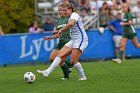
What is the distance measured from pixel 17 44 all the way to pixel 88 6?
415cm

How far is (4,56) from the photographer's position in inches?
861

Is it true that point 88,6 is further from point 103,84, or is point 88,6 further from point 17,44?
point 103,84

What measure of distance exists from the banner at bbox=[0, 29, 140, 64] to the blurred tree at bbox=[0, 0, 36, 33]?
2.99 m

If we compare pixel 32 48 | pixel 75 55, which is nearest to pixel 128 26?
pixel 32 48

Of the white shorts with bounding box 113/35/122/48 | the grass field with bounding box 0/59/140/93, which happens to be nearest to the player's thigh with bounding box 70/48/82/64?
the grass field with bounding box 0/59/140/93

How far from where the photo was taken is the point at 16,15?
83.2 feet

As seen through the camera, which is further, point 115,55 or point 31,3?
point 31,3

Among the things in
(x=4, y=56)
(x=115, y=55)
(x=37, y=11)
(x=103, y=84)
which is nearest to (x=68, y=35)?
(x=103, y=84)

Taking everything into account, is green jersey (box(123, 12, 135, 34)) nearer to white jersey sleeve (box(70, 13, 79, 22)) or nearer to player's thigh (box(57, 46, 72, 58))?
player's thigh (box(57, 46, 72, 58))

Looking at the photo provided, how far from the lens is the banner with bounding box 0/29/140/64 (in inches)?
865

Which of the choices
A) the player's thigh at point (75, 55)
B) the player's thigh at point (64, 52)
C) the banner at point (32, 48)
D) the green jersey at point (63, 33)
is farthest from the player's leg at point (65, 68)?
the banner at point (32, 48)

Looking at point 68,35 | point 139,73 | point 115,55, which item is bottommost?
point 115,55

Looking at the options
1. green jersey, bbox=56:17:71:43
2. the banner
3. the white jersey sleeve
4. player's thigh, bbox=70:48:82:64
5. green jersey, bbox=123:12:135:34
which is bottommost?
the banner

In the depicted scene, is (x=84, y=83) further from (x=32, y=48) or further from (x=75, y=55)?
(x=32, y=48)
